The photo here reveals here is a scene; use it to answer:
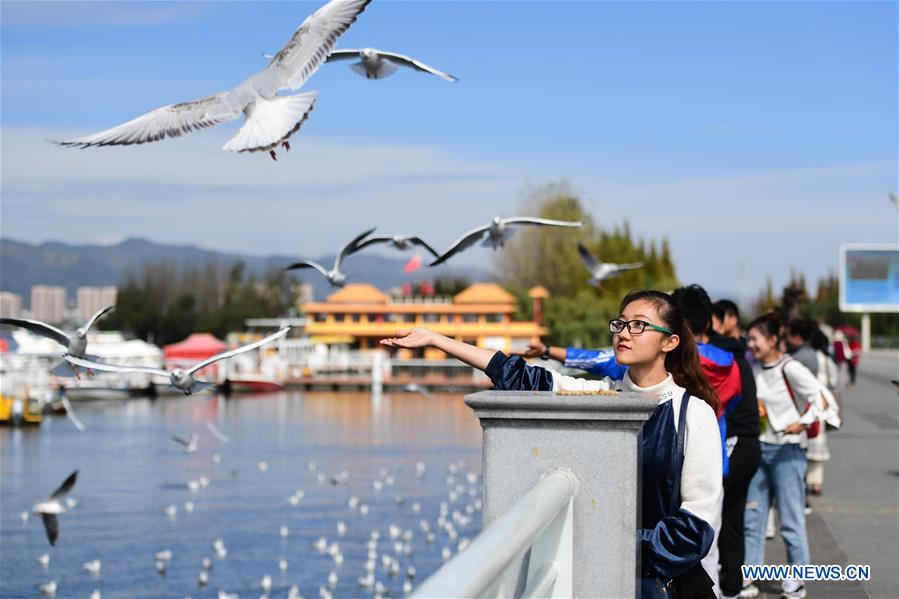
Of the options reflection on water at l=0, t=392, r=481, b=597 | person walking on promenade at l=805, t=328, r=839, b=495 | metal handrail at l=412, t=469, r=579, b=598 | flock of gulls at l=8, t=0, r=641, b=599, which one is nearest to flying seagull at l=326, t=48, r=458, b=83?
flock of gulls at l=8, t=0, r=641, b=599

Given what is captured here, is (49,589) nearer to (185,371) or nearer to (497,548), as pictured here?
(185,371)

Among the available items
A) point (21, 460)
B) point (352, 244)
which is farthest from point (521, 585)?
point (21, 460)

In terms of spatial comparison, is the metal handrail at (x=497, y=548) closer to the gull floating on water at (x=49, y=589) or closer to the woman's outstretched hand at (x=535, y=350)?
the woman's outstretched hand at (x=535, y=350)

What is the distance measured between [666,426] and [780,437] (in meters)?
3.83

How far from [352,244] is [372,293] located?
72.6 metres

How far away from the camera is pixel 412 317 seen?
78.2 m

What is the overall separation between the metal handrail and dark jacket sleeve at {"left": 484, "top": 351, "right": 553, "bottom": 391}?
0.73 metres

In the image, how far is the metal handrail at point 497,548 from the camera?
2.17 meters

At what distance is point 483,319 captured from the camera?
74.6m

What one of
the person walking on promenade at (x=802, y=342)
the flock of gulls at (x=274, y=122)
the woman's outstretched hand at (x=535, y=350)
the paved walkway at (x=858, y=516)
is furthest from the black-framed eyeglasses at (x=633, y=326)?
the person walking on promenade at (x=802, y=342)

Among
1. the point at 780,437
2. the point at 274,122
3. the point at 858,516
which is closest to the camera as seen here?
the point at 274,122

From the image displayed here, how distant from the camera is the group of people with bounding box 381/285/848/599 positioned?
3.49 m

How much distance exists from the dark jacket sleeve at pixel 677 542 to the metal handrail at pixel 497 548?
1.23 feet

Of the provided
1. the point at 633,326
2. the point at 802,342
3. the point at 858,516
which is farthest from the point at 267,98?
the point at 858,516
